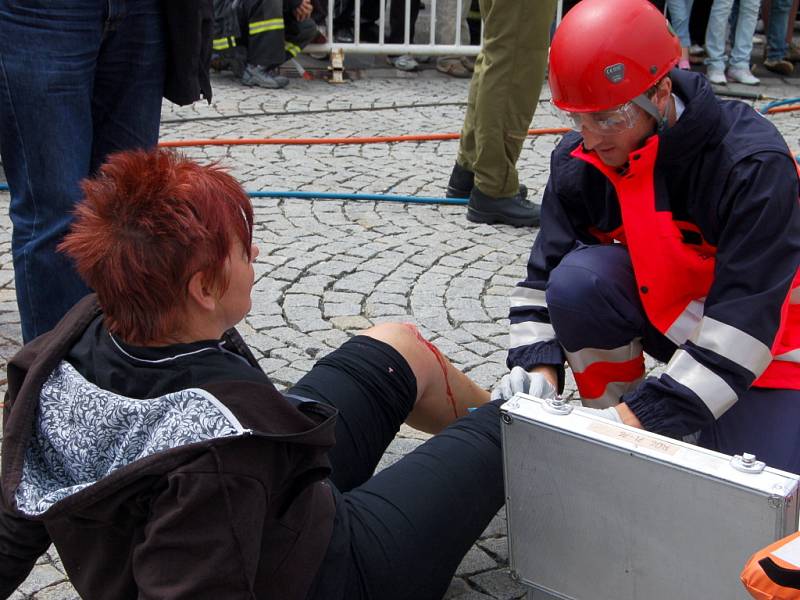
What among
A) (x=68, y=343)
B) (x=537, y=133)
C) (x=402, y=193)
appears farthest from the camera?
(x=537, y=133)

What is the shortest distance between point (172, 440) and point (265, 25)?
6.29 metres

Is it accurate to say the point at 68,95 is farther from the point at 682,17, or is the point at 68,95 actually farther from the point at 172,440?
the point at 682,17

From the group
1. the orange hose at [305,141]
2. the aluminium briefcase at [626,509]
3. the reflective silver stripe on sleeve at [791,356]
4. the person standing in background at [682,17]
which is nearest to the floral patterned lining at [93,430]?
the aluminium briefcase at [626,509]

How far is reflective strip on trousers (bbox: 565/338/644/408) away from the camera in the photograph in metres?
2.60

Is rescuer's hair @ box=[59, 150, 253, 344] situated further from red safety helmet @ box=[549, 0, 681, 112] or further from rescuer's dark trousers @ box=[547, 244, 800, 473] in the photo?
rescuer's dark trousers @ box=[547, 244, 800, 473]

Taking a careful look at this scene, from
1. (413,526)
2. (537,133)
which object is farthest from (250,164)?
(413,526)

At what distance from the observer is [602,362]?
8.59 feet

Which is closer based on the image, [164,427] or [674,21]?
[164,427]

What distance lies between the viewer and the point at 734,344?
2.18 metres

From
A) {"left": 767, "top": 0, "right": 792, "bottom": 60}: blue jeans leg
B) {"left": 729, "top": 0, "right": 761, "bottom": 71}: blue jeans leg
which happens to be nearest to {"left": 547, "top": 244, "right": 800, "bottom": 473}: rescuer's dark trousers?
{"left": 729, "top": 0, "right": 761, "bottom": 71}: blue jeans leg

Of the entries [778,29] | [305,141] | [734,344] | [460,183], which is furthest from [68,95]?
[778,29]

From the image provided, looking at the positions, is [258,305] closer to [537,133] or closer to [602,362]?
[602,362]

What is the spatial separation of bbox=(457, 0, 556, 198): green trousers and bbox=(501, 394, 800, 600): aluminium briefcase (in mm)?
2879

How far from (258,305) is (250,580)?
7.82 feet
